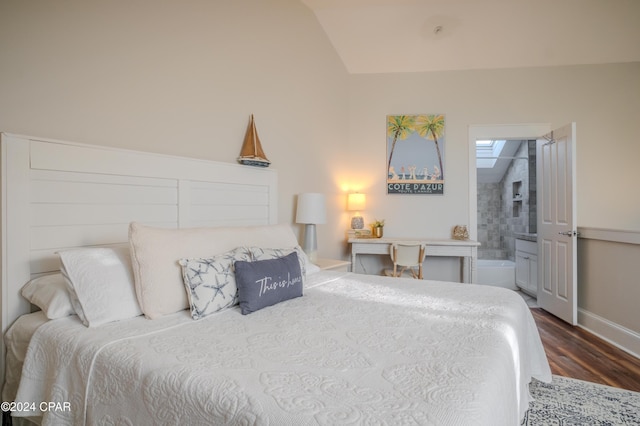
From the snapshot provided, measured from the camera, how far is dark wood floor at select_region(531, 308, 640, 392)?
7.73ft

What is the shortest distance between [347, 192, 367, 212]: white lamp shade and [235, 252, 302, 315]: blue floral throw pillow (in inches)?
99.1

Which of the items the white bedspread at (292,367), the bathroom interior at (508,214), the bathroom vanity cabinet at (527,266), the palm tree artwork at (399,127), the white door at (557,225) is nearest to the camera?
the white bedspread at (292,367)

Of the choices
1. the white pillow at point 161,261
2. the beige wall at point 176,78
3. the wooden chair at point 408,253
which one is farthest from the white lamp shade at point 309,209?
the white pillow at point 161,261

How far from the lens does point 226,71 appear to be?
2.72 m

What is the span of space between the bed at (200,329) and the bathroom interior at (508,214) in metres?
3.34

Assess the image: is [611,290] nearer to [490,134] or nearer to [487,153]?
[490,134]

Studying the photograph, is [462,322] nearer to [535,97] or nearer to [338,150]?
[338,150]

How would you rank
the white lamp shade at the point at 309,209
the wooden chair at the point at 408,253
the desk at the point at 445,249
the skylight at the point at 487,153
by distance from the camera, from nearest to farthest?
1. the white lamp shade at the point at 309,209
2. the wooden chair at the point at 408,253
3. the desk at the point at 445,249
4. the skylight at the point at 487,153

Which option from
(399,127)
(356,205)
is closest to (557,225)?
(399,127)

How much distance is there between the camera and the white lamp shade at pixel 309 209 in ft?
10.6

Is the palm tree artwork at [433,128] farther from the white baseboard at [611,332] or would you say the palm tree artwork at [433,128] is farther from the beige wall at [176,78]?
the white baseboard at [611,332]

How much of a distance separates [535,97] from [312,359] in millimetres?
4222

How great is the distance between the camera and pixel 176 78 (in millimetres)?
2338

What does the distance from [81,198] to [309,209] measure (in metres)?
1.80
